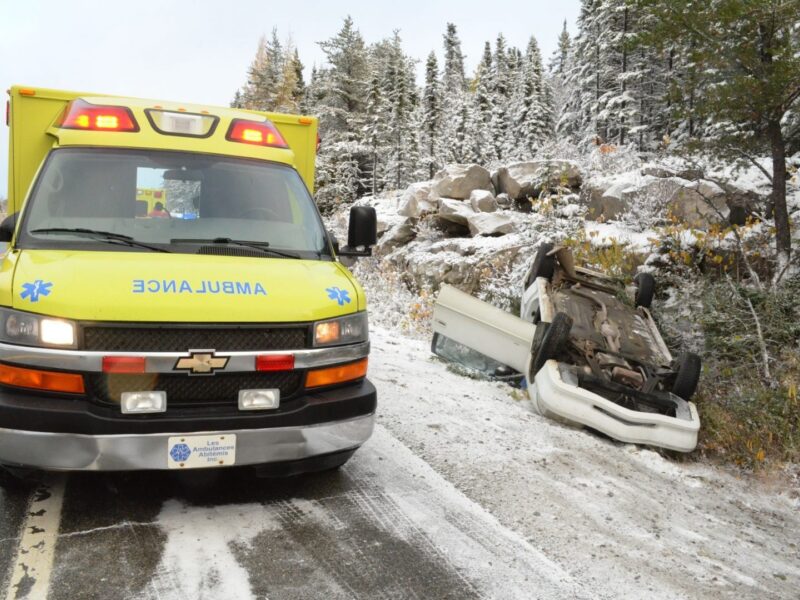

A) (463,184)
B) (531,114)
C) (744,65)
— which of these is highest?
(531,114)

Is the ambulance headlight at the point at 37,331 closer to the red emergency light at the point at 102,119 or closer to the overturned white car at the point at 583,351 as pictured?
the red emergency light at the point at 102,119

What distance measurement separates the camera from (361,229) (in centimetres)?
486

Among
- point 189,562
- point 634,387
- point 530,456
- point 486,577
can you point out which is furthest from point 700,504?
point 189,562

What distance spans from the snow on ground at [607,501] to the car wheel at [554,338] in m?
0.58

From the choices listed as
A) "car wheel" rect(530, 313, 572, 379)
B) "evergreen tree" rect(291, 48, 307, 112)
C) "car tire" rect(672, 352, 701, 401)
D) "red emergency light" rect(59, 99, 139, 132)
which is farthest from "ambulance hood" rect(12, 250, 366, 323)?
"evergreen tree" rect(291, 48, 307, 112)

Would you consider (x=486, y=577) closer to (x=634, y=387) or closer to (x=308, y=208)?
(x=308, y=208)

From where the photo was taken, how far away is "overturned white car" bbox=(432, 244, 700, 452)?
5.40 meters

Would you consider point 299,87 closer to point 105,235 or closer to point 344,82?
point 344,82

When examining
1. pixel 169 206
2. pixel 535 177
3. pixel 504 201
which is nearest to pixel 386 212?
pixel 504 201

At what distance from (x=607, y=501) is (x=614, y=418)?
4.16ft

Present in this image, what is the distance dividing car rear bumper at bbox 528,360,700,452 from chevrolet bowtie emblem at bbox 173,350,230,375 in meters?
3.31

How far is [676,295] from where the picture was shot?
8.47 metres

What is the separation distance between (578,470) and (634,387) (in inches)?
66.7

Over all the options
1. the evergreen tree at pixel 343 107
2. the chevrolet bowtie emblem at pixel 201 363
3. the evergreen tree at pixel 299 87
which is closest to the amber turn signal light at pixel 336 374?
the chevrolet bowtie emblem at pixel 201 363
